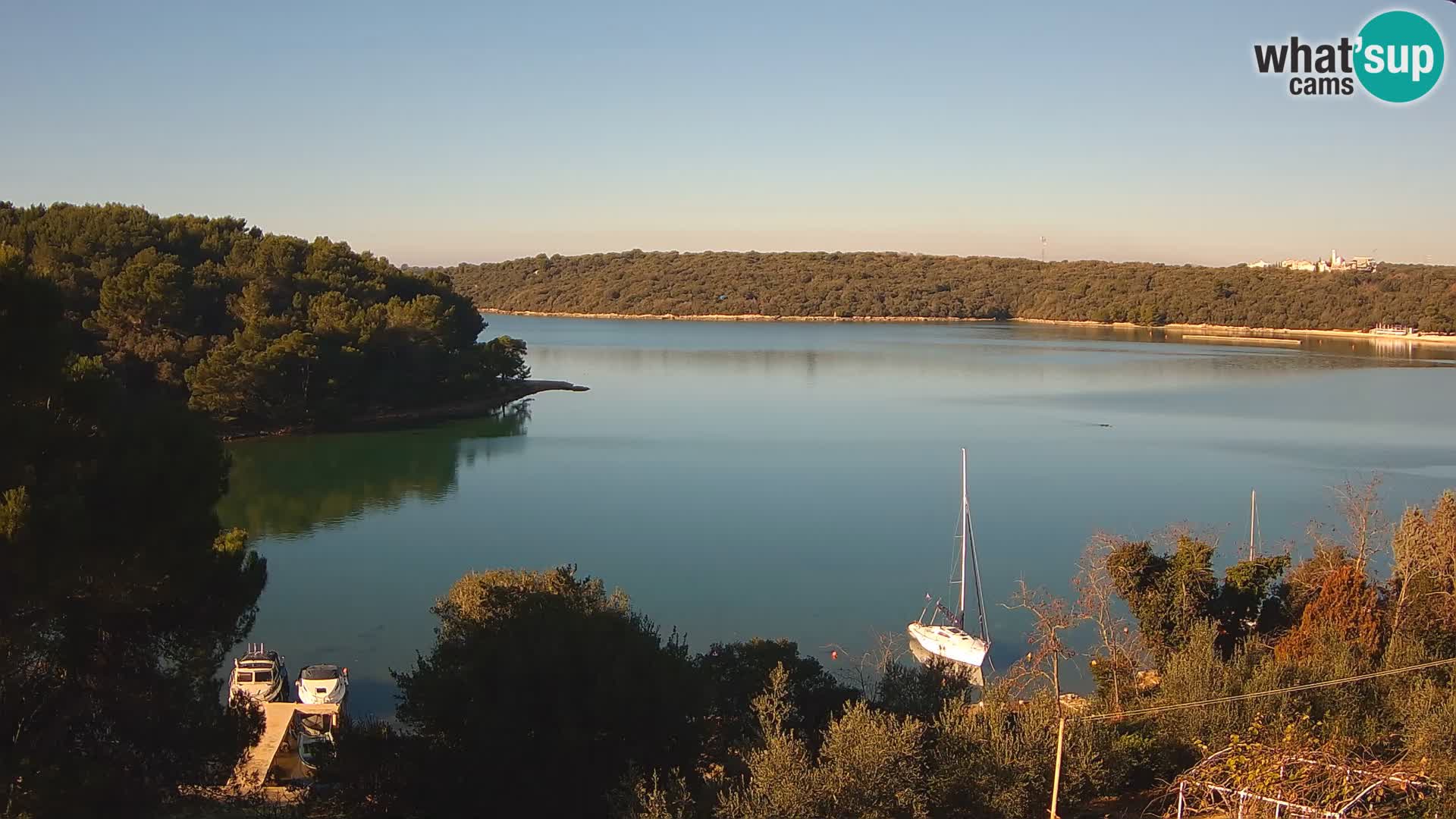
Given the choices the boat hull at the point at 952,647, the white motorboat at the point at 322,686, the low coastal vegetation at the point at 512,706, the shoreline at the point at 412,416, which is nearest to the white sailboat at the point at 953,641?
the boat hull at the point at 952,647

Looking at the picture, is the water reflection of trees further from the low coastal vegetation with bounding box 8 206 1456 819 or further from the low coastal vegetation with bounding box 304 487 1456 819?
the low coastal vegetation with bounding box 8 206 1456 819

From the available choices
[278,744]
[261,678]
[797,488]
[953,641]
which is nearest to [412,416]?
[797,488]

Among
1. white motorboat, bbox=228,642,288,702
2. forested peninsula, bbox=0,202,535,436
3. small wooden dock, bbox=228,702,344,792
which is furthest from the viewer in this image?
forested peninsula, bbox=0,202,535,436

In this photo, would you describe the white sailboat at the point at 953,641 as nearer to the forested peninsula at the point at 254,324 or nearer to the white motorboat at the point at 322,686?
the white motorboat at the point at 322,686

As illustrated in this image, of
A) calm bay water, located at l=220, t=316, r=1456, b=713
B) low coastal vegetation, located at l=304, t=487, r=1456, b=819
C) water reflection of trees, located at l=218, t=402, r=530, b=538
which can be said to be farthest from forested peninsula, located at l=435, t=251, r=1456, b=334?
low coastal vegetation, located at l=304, t=487, r=1456, b=819

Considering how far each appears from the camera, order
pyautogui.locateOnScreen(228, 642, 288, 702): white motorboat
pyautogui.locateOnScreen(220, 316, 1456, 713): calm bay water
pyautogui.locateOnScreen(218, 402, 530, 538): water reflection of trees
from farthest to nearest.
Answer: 1. pyautogui.locateOnScreen(218, 402, 530, 538): water reflection of trees
2. pyautogui.locateOnScreen(220, 316, 1456, 713): calm bay water
3. pyautogui.locateOnScreen(228, 642, 288, 702): white motorboat

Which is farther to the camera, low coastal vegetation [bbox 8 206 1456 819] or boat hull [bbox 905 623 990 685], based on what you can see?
boat hull [bbox 905 623 990 685]
